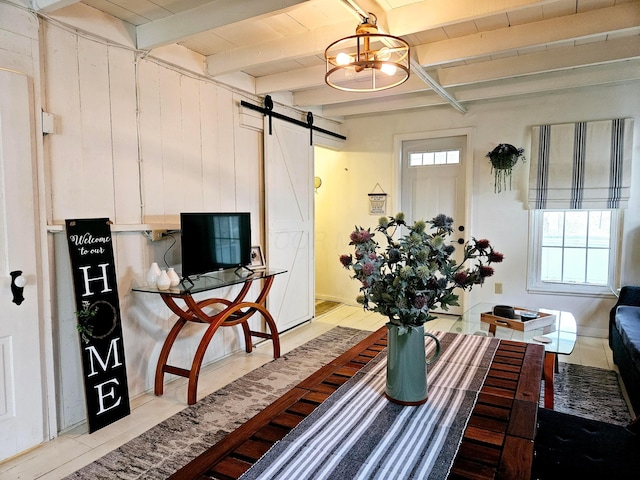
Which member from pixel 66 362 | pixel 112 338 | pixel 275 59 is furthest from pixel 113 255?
pixel 275 59

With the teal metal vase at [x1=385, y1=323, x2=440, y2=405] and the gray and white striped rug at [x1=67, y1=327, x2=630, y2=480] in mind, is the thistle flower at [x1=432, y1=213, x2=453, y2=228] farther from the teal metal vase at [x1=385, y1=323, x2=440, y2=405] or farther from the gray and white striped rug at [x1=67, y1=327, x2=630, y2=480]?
the gray and white striped rug at [x1=67, y1=327, x2=630, y2=480]

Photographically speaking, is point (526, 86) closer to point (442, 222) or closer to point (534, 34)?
point (534, 34)

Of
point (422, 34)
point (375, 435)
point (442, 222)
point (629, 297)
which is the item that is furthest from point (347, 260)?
point (629, 297)

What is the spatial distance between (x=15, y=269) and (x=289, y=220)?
2.64 metres

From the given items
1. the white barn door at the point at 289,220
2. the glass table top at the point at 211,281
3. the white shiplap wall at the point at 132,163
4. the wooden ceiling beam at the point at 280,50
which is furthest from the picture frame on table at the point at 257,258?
the wooden ceiling beam at the point at 280,50

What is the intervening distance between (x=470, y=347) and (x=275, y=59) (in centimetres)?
233

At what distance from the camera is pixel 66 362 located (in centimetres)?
247

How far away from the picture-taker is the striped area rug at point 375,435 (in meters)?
1.07

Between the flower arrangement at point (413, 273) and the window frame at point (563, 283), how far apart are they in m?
3.51

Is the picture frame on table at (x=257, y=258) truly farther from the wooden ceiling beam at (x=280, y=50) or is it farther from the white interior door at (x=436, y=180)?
the white interior door at (x=436, y=180)

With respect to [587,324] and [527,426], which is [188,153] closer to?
[527,426]

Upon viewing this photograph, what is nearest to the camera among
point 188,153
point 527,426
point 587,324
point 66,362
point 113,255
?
point 527,426

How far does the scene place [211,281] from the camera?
3.07m

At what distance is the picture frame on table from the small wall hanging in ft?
6.34
